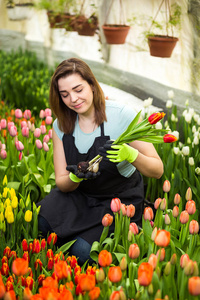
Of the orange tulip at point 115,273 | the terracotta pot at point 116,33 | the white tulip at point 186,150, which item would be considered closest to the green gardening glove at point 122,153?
the orange tulip at point 115,273

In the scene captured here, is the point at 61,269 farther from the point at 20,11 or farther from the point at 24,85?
the point at 20,11

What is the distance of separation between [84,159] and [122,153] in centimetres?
41

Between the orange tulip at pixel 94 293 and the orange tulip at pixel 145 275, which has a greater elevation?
the orange tulip at pixel 145 275

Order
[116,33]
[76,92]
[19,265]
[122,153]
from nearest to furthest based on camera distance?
[19,265], [122,153], [76,92], [116,33]

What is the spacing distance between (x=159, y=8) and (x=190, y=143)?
1316mm

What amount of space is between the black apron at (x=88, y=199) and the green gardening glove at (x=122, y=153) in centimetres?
29

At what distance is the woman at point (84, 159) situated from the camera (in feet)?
6.01

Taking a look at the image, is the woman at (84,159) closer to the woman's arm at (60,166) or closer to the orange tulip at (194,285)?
the woman's arm at (60,166)

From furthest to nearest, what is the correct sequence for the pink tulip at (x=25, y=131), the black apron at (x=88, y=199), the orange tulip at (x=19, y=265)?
the pink tulip at (x=25, y=131)
the black apron at (x=88, y=199)
the orange tulip at (x=19, y=265)

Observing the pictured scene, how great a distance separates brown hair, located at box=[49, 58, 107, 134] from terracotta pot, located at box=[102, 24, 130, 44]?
1.87 meters

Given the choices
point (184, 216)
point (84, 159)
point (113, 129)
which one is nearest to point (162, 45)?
point (113, 129)

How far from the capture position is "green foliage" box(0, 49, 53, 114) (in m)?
3.76

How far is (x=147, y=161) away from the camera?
1.75 meters

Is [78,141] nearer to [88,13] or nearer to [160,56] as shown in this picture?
[160,56]
